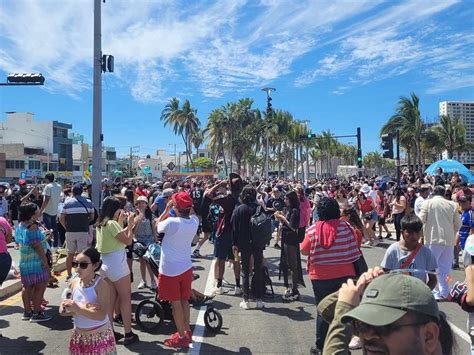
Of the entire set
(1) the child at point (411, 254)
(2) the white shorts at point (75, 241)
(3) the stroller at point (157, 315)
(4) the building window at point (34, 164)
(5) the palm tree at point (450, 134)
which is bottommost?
(3) the stroller at point (157, 315)

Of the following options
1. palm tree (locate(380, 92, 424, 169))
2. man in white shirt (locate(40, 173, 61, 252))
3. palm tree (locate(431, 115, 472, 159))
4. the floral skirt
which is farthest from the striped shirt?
palm tree (locate(431, 115, 472, 159))

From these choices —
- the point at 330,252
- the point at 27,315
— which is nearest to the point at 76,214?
the point at 27,315

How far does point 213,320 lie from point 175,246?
1333 millimetres

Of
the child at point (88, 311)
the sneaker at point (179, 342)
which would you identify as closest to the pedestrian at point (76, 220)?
the sneaker at point (179, 342)

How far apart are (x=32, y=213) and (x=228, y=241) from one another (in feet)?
10.8

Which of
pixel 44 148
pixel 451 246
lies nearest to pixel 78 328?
pixel 451 246

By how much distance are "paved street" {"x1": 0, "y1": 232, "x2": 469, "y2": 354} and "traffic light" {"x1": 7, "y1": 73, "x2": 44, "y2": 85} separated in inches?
312

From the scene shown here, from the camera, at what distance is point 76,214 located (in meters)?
7.66

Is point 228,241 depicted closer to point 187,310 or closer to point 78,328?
point 187,310

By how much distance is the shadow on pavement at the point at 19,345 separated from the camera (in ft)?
16.8

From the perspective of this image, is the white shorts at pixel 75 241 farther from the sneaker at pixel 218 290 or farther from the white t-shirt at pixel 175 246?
the white t-shirt at pixel 175 246

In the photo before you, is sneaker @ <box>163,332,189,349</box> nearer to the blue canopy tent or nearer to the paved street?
the paved street

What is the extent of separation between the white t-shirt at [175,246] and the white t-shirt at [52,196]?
7.13 m

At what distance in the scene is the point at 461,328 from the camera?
5832mm
